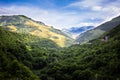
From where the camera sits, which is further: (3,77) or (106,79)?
(106,79)

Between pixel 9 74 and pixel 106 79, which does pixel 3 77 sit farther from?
pixel 106 79

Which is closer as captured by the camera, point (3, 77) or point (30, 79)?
point (3, 77)

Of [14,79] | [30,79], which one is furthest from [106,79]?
[14,79]

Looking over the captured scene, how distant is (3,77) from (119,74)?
101501 millimetres

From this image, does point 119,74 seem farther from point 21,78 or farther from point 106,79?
point 21,78

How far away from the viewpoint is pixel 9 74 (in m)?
198

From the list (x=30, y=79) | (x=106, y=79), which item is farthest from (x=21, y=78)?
(x=106, y=79)

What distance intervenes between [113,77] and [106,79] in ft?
21.6

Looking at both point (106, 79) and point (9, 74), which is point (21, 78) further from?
point (106, 79)

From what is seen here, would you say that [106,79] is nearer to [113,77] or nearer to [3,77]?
[113,77]

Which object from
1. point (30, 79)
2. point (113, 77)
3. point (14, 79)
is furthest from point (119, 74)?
point (14, 79)

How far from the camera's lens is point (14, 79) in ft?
620

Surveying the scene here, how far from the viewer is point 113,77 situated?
19662cm

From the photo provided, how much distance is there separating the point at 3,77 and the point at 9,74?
11.1 m
